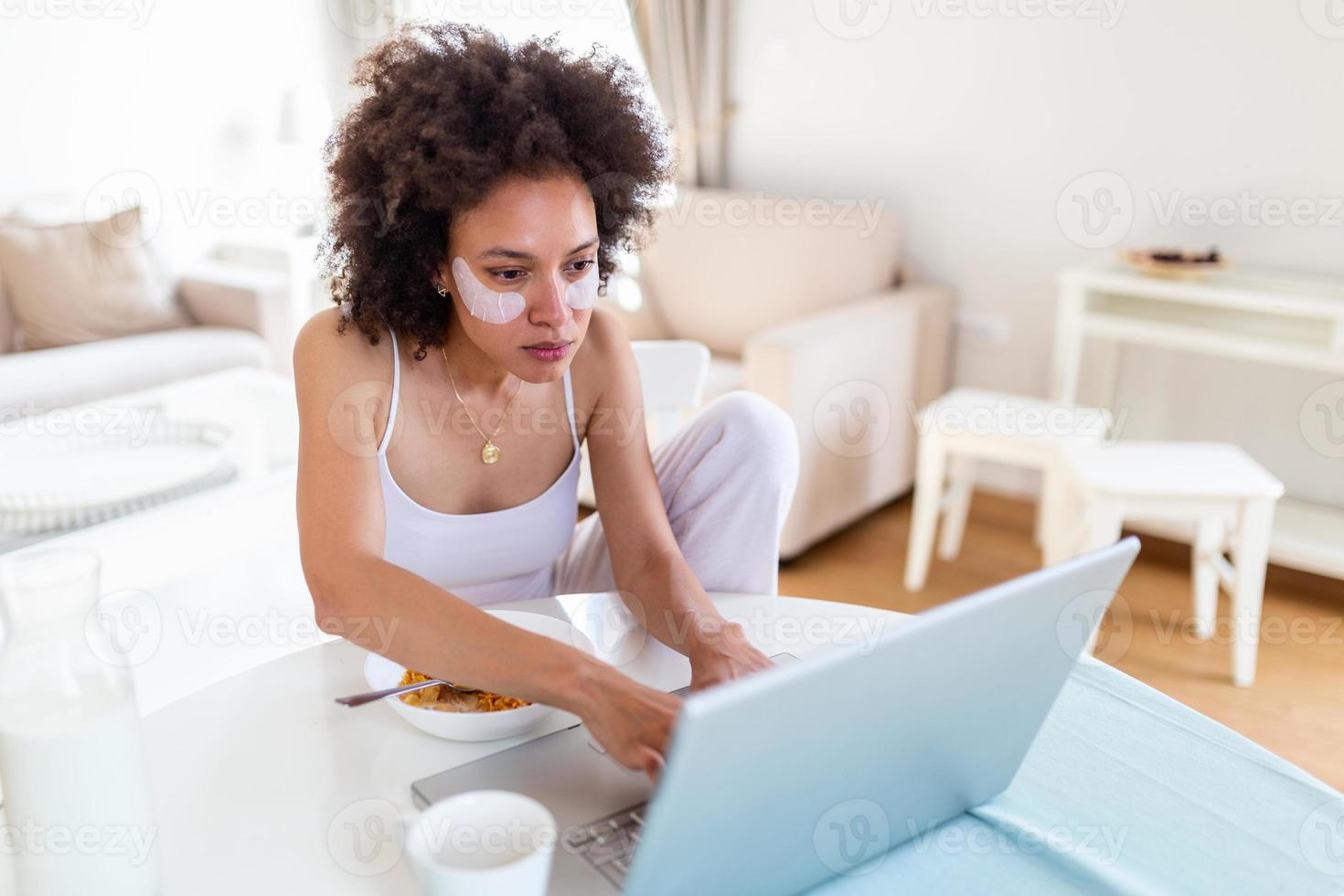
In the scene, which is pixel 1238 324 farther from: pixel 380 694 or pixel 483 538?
pixel 380 694

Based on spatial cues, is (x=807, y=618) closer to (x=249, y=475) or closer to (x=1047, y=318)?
(x=249, y=475)

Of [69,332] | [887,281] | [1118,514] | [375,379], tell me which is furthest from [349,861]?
[69,332]

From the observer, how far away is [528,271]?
121 cm

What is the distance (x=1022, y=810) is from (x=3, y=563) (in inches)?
28.8

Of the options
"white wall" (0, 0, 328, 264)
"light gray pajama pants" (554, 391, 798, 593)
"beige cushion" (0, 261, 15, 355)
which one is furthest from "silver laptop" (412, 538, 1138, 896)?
"white wall" (0, 0, 328, 264)

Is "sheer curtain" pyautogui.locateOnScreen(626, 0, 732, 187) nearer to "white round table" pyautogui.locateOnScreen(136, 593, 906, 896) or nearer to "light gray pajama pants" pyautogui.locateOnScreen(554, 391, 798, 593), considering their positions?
"light gray pajama pants" pyautogui.locateOnScreen(554, 391, 798, 593)

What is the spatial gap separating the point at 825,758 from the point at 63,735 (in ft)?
1.50

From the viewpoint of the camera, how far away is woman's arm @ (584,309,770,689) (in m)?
1.04

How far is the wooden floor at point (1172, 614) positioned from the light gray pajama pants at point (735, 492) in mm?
1216

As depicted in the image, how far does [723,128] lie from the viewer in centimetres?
372

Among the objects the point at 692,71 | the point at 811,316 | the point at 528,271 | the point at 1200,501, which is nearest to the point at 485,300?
the point at 528,271

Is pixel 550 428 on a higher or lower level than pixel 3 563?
lower

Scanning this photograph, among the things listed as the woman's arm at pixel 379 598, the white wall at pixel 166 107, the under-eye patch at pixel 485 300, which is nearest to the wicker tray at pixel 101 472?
the woman's arm at pixel 379 598

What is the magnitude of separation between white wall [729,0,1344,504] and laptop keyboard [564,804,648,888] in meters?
2.58
